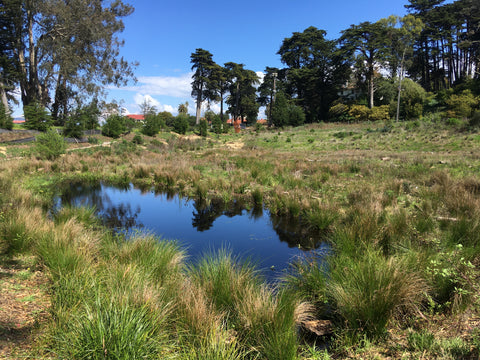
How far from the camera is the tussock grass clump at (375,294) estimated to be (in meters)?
2.86

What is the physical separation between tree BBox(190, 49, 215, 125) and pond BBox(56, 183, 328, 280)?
4588 cm

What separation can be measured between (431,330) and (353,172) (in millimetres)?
9832

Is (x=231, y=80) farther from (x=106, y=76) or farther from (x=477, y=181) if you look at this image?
(x=477, y=181)

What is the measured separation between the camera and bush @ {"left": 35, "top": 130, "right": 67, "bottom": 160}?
15492 millimetres

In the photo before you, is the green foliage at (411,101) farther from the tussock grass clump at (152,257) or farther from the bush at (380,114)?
the tussock grass clump at (152,257)

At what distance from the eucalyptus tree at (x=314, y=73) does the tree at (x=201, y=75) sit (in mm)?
14291

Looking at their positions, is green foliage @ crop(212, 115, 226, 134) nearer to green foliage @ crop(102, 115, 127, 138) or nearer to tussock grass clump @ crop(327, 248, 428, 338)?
green foliage @ crop(102, 115, 127, 138)

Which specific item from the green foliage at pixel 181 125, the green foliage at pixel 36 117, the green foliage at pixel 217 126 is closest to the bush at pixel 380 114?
the green foliage at pixel 217 126

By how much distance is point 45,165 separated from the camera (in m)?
13.9

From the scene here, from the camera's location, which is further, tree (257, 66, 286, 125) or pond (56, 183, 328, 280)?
tree (257, 66, 286, 125)

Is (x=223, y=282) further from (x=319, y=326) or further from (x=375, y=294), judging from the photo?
(x=375, y=294)

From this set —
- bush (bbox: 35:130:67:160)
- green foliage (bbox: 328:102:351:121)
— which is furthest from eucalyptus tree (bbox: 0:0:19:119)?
green foliage (bbox: 328:102:351:121)

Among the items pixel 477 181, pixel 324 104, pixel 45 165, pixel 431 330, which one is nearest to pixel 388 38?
pixel 324 104

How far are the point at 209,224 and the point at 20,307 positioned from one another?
480cm
